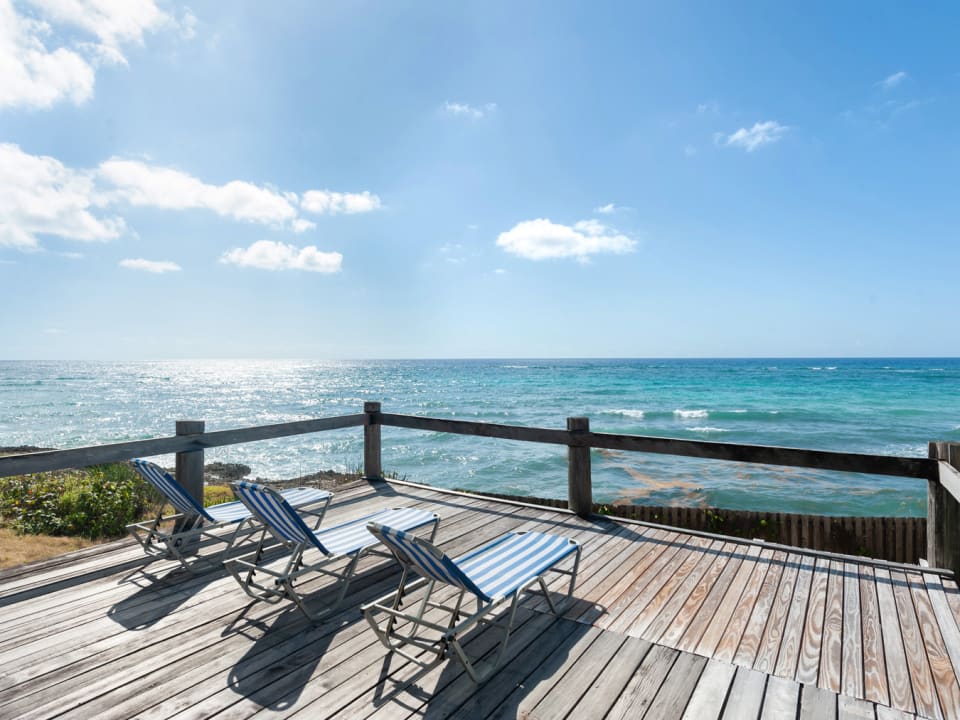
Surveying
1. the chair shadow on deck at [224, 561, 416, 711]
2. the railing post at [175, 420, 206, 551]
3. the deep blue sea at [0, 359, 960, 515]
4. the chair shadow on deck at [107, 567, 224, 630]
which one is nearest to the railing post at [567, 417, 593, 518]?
the chair shadow on deck at [224, 561, 416, 711]

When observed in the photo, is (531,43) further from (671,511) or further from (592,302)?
(592,302)

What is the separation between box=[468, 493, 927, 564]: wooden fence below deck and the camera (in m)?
5.73

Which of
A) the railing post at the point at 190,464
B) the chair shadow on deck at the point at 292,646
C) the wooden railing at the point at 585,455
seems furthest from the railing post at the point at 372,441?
the chair shadow on deck at the point at 292,646

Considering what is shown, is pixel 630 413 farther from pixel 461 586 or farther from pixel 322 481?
pixel 461 586

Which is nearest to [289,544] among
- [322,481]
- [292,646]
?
[292,646]

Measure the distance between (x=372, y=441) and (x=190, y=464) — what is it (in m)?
2.37

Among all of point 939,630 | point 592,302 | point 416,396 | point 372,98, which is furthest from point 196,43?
point 592,302

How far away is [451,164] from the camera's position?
41.3 feet

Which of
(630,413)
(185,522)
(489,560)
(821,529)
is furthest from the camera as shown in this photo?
(630,413)

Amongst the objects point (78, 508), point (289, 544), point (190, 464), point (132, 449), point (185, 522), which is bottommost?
point (78, 508)

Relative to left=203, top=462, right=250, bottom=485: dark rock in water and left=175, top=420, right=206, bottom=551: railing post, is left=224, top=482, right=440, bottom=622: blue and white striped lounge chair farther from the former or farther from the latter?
left=203, top=462, right=250, bottom=485: dark rock in water

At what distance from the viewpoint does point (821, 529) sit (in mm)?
6059

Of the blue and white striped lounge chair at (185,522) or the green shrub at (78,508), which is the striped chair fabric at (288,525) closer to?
the blue and white striped lounge chair at (185,522)

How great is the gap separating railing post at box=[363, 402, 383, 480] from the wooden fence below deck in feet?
6.98
